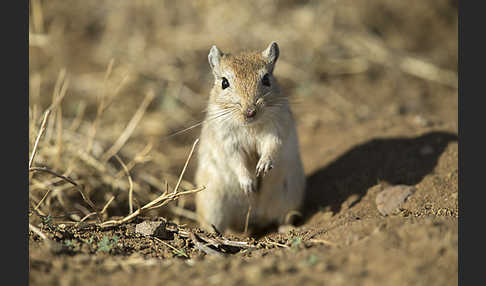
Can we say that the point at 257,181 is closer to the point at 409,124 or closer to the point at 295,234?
the point at 295,234

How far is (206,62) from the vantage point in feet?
30.4

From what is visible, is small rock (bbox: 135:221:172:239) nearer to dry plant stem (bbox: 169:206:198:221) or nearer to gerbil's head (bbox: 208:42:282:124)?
gerbil's head (bbox: 208:42:282:124)

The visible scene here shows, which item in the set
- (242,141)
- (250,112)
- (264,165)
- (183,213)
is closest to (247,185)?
(264,165)

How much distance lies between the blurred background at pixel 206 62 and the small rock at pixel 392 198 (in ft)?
6.32

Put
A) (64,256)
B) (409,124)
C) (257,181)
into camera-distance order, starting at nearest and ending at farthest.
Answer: (64,256) < (257,181) < (409,124)

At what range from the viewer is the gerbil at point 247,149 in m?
4.82

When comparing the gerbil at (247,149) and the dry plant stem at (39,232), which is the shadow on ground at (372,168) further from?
the dry plant stem at (39,232)

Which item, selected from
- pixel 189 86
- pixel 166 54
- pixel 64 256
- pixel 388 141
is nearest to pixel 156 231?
pixel 64 256

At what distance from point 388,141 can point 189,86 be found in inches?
159

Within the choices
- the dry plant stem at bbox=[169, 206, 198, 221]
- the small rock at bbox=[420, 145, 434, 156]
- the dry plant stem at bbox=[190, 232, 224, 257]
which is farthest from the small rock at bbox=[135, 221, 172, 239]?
the small rock at bbox=[420, 145, 434, 156]

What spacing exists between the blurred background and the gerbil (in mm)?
1535

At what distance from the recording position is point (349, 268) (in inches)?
109

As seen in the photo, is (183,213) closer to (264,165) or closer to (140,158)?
(140,158)

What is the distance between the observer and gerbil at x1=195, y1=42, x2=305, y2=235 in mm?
4816
